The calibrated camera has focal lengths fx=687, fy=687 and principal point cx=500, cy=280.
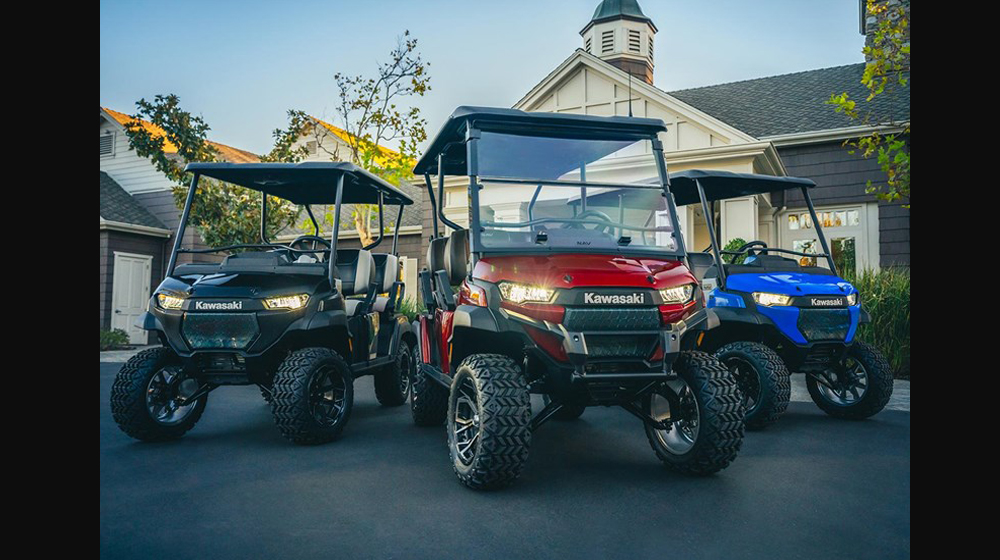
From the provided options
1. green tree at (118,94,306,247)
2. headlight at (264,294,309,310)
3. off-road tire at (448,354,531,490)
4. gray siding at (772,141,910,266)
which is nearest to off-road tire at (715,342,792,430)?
off-road tire at (448,354,531,490)

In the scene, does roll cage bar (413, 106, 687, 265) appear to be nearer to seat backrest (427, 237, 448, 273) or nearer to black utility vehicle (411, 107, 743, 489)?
black utility vehicle (411, 107, 743, 489)

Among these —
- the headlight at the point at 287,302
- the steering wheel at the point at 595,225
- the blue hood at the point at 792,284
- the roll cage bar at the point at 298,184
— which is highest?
the roll cage bar at the point at 298,184

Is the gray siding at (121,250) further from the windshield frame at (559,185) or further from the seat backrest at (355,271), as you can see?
the windshield frame at (559,185)

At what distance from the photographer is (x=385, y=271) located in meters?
7.00

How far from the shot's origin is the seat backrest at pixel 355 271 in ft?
21.0

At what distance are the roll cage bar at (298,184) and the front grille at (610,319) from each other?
247 centimetres

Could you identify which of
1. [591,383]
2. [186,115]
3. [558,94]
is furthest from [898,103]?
[186,115]

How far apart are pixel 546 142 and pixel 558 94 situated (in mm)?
10442

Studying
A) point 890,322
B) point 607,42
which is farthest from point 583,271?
point 607,42

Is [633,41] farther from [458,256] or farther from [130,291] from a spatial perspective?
[458,256]

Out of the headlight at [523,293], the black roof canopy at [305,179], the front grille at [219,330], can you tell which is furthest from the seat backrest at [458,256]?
the black roof canopy at [305,179]

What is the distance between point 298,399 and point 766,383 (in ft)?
11.9
